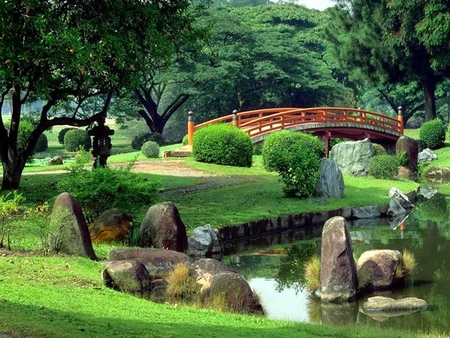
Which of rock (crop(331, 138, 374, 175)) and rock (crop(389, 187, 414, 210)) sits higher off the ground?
rock (crop(331, 138, 374, 175))

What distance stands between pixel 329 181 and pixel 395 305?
11085mm

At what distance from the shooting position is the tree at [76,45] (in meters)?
16.2

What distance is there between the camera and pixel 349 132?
42.9 metres

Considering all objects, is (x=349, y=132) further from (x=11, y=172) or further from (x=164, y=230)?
(x=164, y=230)

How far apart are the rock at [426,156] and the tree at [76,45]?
24016mm

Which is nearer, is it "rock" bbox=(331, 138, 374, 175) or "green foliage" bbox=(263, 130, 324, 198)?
"green foliage" bbox=(263, 130, 324, 198)

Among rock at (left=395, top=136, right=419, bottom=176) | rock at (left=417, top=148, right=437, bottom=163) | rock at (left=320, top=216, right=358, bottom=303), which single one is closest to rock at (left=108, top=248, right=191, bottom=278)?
rock at (left=320, top=216, right=358, bottom=303)

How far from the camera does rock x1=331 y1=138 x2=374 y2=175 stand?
103 ft

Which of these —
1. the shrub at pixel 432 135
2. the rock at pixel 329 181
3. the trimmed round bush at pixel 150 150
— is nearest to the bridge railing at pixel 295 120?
the shrub at pixel 432 135

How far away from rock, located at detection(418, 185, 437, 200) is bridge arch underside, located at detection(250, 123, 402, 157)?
8.63 m

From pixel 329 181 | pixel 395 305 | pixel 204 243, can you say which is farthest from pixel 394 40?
pixel 395 305

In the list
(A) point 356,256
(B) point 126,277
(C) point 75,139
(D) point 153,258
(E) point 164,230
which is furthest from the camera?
(C) point 75,139

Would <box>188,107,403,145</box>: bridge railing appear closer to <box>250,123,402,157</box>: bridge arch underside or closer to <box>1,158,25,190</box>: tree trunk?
<box>250,123,402,157</box>: bridge arch underside

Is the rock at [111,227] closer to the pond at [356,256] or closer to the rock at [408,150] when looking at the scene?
the pond at [356,256]
